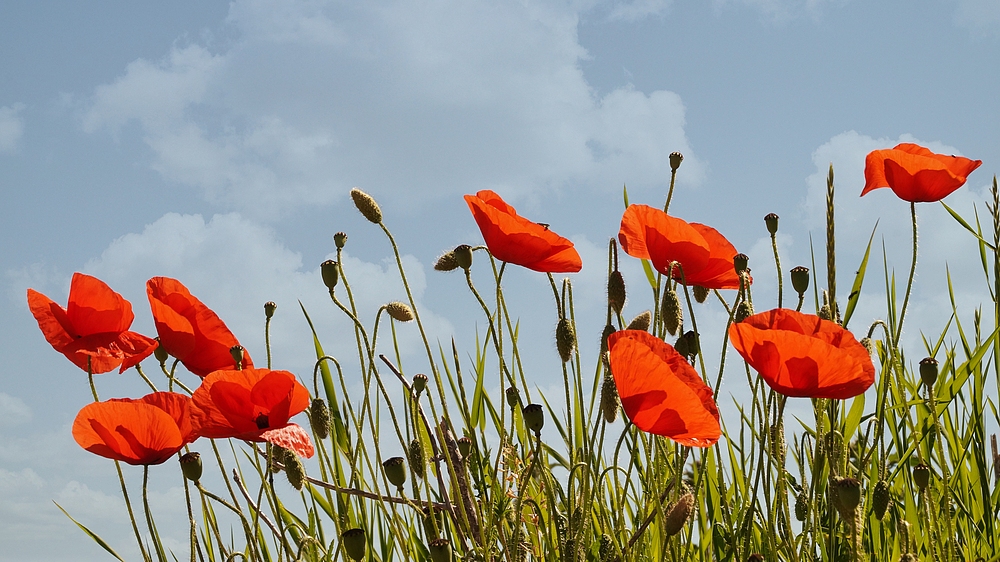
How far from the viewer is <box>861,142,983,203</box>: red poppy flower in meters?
2.17

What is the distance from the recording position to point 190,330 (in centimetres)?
196

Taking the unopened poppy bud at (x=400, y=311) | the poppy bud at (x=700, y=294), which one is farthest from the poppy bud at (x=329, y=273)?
Result: the poppy bud at (x=700, y=294)

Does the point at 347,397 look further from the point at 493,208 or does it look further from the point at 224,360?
the point at 493,208

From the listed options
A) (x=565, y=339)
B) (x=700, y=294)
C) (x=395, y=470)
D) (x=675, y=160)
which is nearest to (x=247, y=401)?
(x=395, y=470)

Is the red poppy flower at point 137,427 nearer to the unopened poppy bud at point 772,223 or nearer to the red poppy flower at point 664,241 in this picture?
the red poppy flower at point 664,241

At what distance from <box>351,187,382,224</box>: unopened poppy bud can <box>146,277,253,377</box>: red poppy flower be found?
400mm

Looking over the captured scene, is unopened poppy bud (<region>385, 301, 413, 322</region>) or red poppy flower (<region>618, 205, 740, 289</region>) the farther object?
unopened poppy bud (<region>385, 301, 413, 322</region>)

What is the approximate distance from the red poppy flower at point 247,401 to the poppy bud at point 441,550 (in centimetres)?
37

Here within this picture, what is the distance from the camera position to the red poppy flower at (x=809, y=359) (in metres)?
1.42

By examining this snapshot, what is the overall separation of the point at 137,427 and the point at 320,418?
402mm

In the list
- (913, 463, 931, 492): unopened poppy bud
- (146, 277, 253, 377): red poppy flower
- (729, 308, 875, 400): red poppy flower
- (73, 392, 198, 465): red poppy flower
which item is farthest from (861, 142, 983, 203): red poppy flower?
(73, 392, 198, 465): red poppy flower

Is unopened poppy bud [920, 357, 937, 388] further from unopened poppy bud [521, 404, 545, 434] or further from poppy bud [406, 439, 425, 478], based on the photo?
poppy bud [406, 439, 425, 478]

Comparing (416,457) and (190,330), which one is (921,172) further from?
(190,330)

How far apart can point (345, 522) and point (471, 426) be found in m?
0.41
